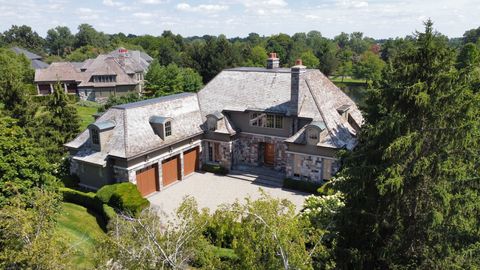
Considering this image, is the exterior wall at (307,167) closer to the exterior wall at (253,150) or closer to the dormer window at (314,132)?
the dormer window at (314,132)

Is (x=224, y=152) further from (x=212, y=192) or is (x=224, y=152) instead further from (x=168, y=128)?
(x=168, y=128)

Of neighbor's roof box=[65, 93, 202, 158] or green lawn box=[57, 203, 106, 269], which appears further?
neighbor's roof box=[65, 93, 202, 158]

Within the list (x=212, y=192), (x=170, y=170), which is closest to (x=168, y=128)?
(x=170, y=170)

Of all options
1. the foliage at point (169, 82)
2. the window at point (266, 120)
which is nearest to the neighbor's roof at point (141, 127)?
the window at point (266, 120)

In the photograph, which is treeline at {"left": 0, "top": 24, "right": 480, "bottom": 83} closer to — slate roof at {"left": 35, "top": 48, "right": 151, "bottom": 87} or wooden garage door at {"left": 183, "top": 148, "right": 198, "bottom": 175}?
slate roof at {"left": 35, "top": 48, "right": 151, "bottom": 87}

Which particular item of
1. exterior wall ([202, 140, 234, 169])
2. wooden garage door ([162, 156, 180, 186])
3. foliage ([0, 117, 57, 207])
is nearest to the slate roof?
exterior wall ([202, 140, 234, 169])
